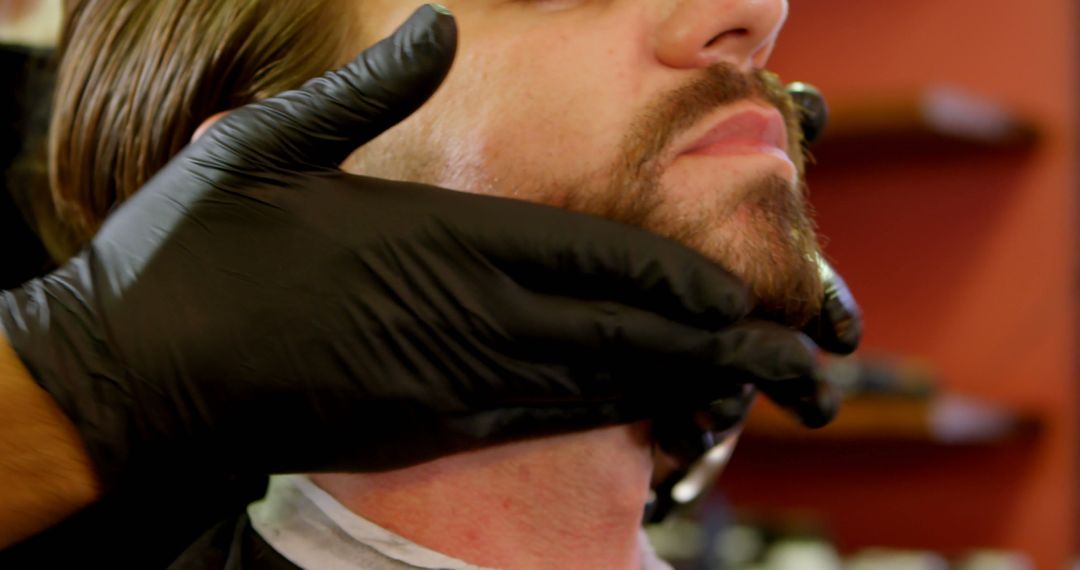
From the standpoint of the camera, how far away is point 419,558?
875 mm

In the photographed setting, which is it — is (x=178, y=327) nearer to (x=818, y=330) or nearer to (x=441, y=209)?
(x=441, y=209)

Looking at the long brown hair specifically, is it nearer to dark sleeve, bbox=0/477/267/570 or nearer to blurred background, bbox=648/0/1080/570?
dark sleeve, bbox=0/477/267/570

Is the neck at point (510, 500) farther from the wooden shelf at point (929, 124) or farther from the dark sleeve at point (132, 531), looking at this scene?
the wooden shelf at point (929, 124)

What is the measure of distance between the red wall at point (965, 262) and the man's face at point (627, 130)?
1.57 meters

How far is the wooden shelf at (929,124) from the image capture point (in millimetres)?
2291

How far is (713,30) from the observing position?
90 cm

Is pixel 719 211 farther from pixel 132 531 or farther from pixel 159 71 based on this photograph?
pixel 132 531

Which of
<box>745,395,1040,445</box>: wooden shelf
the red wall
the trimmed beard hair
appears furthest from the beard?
the red wall

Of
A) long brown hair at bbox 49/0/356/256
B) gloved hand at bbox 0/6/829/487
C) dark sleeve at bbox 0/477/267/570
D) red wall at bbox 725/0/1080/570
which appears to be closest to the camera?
gloved hand at bbox 0/6/829/487

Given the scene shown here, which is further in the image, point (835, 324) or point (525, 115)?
point (835, 324)

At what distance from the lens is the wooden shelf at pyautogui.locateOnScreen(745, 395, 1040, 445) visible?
228 centimetres

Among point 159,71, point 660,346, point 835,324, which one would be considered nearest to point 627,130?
point 660,346

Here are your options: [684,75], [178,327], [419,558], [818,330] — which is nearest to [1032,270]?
[818,330]

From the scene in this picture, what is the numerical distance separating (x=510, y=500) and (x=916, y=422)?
158cm
